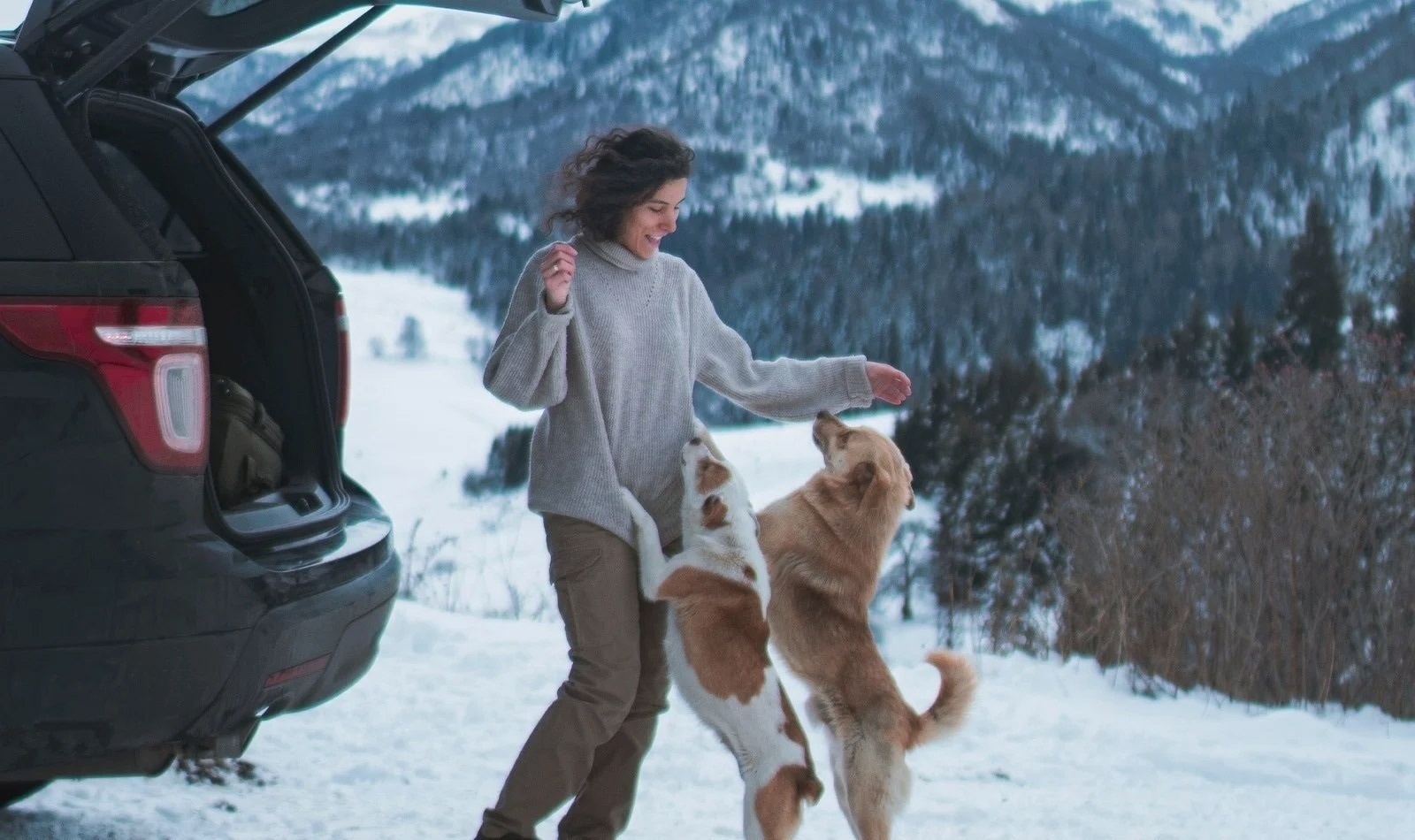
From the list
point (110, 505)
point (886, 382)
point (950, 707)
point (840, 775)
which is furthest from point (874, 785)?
point (110, 505)

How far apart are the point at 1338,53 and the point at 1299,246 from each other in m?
149

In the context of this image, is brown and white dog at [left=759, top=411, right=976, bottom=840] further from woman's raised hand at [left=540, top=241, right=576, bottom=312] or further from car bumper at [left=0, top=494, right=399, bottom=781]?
car bumper at [left=0, top=494, right=399, bottom=781]

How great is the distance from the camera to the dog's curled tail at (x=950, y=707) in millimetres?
3410

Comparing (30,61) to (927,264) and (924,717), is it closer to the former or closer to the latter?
(924,717)

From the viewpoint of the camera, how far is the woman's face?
10.7ft

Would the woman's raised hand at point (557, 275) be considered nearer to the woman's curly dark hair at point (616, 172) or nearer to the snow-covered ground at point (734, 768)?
the woman's curly dark hair at point (616, 172)

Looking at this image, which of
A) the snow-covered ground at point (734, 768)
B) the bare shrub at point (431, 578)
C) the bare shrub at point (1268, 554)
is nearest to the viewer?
the snow-covered ground at point (734, 768)

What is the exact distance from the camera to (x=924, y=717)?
3.43 metres

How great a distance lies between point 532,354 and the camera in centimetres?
303

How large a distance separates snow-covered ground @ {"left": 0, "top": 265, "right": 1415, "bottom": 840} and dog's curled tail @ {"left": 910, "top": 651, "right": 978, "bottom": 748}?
0.95ft

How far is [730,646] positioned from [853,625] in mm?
413

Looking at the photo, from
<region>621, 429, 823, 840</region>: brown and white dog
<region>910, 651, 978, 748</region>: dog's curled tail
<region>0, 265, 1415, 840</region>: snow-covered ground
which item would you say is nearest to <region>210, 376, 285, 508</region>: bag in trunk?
<region>621, 429, 823, 840</region>: brown and white dog

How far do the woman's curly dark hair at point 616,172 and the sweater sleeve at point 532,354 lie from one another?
206 millimetres

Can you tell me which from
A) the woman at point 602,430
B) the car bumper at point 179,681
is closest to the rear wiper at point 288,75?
the woman at point 602,430
